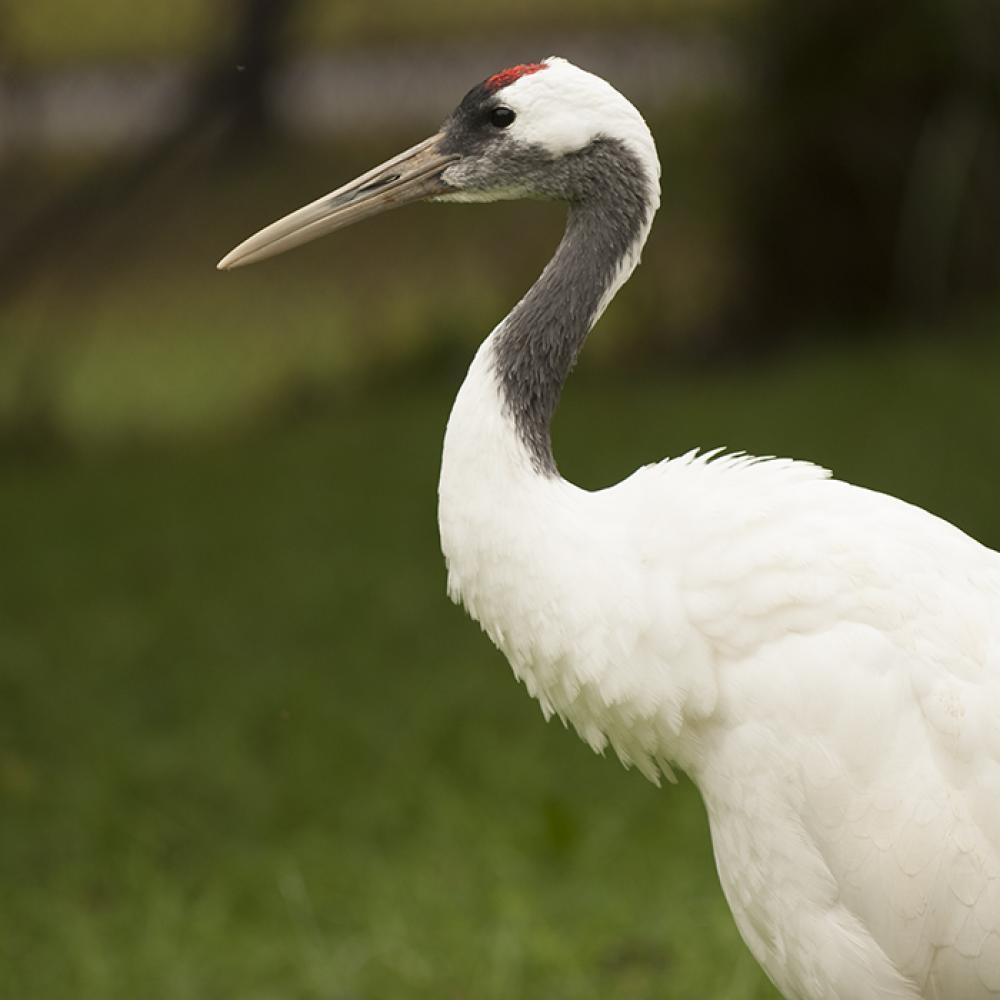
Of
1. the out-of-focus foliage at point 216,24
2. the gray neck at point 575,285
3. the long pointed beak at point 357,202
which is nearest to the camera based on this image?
the gray neck at point 575,285

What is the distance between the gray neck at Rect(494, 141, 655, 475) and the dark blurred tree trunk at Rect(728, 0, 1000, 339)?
285 inches

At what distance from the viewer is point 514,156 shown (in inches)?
141

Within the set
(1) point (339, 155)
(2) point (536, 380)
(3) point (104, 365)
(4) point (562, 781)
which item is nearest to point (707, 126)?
(1) point (339, 155)

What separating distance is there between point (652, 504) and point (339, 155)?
6671mm

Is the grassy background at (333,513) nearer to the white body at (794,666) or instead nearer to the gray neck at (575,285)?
the white body at (794,666)

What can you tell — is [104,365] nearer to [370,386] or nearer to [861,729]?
[370,386]

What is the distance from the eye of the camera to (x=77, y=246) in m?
9.46

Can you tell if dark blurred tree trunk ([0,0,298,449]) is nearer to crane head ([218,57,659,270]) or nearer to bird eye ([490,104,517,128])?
crane head ([218,57,659,270])

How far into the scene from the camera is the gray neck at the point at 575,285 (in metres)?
3.48

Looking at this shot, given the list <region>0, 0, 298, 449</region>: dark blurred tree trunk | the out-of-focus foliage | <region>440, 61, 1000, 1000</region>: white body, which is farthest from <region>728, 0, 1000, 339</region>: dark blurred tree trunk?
<region>440, 61, 1000, 1000</region>: white body

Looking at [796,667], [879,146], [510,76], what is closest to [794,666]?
[796,667]

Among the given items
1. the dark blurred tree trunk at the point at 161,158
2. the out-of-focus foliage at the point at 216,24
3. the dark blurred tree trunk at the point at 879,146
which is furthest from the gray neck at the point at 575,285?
the dark blurred tree trunk at the point at 879,146

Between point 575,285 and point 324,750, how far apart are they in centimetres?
287

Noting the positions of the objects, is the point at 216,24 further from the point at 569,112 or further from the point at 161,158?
the point at 569,112
